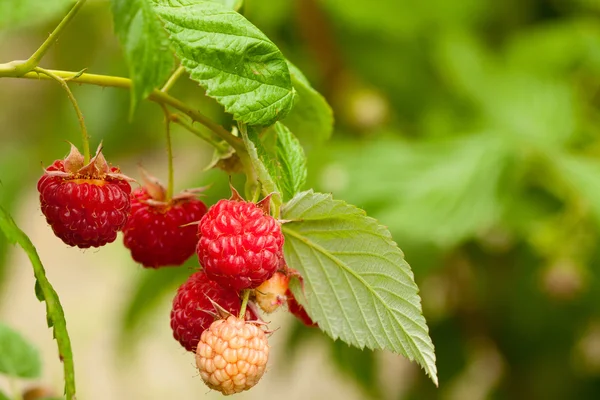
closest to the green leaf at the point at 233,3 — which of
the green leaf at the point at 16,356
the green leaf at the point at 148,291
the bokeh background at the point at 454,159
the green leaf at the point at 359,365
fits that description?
the green leaf at the point at 16,356

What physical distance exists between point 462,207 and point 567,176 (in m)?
0.20

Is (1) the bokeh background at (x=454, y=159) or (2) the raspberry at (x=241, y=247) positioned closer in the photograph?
(2) the raspberry at (x=241, y=247)

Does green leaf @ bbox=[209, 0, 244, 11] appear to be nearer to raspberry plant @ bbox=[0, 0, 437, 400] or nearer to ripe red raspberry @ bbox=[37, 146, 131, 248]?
raspberry plant @ bbox=[0, 0, 437, 400]

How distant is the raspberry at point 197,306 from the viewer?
594 millimetres

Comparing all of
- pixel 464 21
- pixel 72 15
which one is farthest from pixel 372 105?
pixel 72 15

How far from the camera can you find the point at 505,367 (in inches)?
73.7

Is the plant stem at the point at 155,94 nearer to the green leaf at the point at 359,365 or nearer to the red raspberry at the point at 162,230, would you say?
the red raspberry at the point at 162,230

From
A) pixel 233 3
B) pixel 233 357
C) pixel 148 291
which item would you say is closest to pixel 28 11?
pixel 233 3

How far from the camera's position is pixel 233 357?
546 millimetres

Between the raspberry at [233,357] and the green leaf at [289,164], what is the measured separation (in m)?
0.11

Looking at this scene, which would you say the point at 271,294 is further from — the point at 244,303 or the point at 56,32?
the point at 56,32

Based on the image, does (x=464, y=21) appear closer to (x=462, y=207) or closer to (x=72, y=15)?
(x=462, y=207)

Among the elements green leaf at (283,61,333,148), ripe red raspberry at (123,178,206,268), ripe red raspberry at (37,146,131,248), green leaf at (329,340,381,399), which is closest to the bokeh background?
green leaf at (329,340,381,399)

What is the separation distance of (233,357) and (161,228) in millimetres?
145
